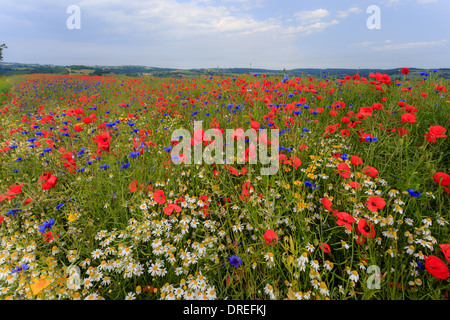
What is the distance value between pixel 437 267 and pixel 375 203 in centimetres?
48

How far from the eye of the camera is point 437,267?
113cm

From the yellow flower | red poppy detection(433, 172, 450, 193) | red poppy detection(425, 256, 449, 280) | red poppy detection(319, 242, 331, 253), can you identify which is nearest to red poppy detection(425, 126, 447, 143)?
red poppy detection(433, 172, 450, 193)

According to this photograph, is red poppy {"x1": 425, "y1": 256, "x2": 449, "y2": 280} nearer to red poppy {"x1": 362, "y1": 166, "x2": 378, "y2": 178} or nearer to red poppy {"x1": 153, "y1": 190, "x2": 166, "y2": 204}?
red poppy {"x1": 362, "y1": 166, "x2": 378, "y2": 178}

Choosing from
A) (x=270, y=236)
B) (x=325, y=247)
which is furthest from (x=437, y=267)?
(x=270, y=236)

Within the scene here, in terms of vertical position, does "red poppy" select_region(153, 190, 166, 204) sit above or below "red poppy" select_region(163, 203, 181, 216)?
above

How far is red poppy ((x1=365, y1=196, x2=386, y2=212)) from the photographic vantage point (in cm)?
144

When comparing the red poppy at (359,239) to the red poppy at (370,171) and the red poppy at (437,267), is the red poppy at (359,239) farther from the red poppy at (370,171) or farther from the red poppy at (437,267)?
the red poppy at (370,171)

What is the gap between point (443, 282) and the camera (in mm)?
1305

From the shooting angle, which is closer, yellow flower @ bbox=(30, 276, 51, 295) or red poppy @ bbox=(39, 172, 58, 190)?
yellow flower @ bbox=(30, 276, 51, 295)

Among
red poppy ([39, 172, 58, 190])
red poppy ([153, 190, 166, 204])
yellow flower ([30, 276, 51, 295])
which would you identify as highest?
red poppy ([39, 172, 58, 190])

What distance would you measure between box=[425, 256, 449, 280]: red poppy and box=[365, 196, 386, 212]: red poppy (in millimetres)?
383

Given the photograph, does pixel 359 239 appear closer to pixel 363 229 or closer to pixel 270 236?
pixel 363 229
